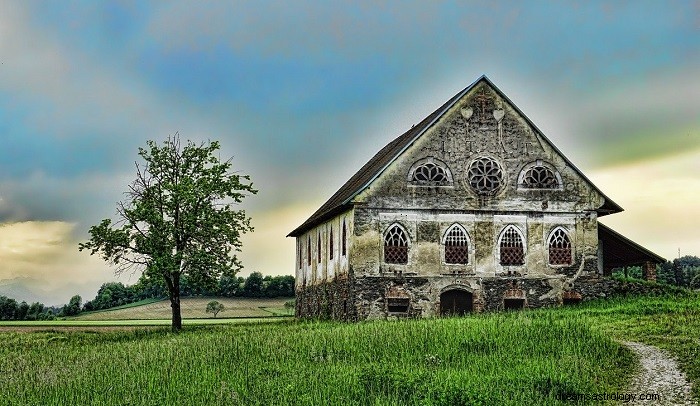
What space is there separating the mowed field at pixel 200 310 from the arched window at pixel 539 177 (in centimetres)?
3771

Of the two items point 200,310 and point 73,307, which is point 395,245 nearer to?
point 200,310

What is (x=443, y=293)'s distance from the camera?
38719 mm

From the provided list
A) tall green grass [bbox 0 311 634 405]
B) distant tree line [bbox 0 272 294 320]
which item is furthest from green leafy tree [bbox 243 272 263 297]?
tall green grass [bbox 0 311 634 405]

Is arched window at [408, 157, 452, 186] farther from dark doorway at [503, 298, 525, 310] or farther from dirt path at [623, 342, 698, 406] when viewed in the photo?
dirt path at [623, 342, 698, 406]

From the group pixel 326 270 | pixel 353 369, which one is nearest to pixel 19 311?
pixel 326 270

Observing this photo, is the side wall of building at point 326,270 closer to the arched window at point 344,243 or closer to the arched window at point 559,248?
the arched window at point 344,243

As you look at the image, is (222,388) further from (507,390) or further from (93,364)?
(93,364)

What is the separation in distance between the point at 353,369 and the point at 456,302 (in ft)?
61.7

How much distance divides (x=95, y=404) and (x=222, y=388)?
2.63 metres

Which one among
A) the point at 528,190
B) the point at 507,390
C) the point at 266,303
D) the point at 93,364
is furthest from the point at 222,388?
the point at 266,303

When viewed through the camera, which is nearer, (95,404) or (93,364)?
(95,404)

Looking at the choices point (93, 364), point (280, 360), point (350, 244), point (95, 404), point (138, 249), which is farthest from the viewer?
point (138, 249)

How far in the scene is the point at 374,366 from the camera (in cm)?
2053

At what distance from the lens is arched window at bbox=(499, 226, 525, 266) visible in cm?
3950
